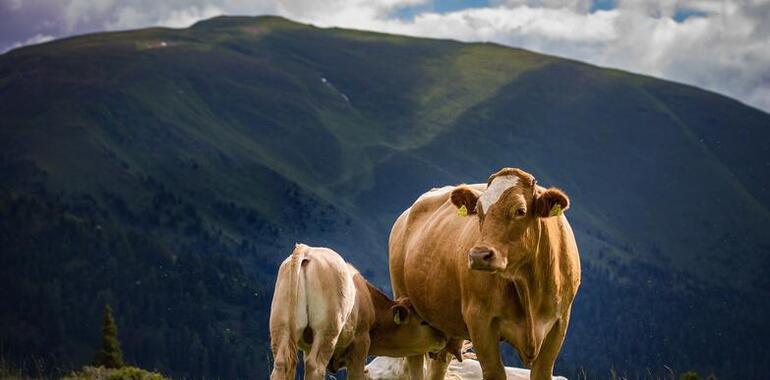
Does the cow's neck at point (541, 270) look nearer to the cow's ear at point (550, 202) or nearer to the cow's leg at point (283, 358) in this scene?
the cow's ear at point (550, 202)

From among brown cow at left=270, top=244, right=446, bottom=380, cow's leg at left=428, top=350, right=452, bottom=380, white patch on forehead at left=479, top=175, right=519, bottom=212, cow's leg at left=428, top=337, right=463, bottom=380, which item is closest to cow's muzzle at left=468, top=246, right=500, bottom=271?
white patch on forehead at left=479, top=175, right=519, bottom=212

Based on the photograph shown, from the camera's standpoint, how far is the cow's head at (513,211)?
1328cm

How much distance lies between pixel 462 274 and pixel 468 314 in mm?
610

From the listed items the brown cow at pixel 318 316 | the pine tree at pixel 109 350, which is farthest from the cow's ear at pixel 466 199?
the pine tree at pixel 109 350

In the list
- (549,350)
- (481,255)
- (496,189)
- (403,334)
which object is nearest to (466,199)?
(496,189)

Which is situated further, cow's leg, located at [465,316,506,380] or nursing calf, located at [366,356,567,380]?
nursing calf, located at [366,356,567,380]

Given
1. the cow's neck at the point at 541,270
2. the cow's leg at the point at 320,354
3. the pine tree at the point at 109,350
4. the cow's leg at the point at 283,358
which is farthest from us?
the pine tree at the point at 109,350

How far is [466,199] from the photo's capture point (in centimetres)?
1449

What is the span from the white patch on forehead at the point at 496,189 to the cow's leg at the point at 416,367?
5559 mm

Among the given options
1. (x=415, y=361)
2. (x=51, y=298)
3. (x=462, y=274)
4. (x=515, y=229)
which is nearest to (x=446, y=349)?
(x=415, y=361)

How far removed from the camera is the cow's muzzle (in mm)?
12867

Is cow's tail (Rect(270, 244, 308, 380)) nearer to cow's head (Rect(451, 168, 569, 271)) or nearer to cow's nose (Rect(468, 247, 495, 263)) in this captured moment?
cow's head (Rect(451, 168, 569, 271))

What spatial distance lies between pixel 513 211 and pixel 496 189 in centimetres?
35

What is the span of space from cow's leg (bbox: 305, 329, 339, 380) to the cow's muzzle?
2.90 meters
